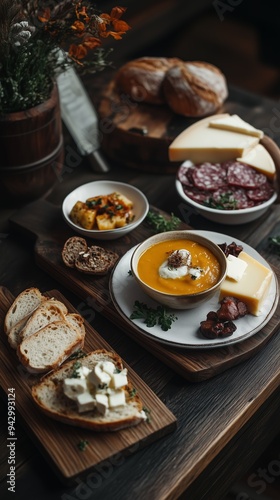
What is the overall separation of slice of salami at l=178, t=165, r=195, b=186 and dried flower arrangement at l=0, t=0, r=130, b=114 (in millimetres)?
483

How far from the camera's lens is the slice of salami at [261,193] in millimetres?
2129

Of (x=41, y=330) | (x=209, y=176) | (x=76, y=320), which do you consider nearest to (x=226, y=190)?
(x=209, y=176)

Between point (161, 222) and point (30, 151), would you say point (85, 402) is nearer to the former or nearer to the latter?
point (161, 222)

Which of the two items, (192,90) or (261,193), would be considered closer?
(261,193)

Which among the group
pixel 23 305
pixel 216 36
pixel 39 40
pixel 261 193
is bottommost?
pixel 216 36

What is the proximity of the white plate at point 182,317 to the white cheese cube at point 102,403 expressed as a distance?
0.28 m

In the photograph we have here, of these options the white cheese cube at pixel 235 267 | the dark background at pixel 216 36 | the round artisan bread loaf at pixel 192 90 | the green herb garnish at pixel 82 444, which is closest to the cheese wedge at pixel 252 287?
the white cheese cube at pixel 235 267

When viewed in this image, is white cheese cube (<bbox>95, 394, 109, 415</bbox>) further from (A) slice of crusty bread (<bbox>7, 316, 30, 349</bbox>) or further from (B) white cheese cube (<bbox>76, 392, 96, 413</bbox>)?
(A) slice of crusty bread (<bbox>7, 316, 30, 349</bbox>)

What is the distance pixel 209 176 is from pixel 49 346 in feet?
3.12

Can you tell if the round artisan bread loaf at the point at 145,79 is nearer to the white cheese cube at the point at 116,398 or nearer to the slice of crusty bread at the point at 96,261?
the slice of crusty bread at the point at 96,261

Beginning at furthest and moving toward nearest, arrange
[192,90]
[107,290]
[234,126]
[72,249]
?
[192,90], [234,126], [72,249], [107,290]

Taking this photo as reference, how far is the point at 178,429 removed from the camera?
1485 millimetres

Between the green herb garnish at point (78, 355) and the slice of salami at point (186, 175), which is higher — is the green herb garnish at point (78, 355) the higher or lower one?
the lower one

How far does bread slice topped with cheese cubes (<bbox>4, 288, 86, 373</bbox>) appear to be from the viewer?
155 cm
